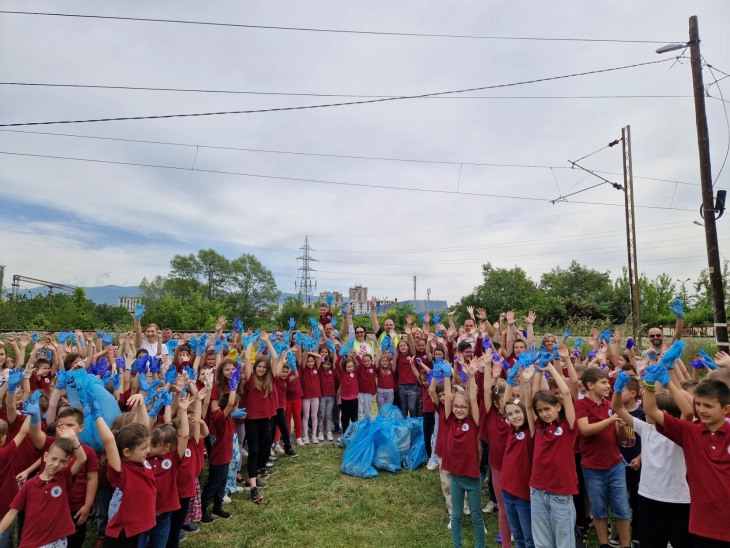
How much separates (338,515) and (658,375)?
349cm

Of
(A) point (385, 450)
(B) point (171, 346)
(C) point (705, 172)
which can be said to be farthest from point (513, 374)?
(C) point (705, 172)

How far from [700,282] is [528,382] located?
25141mm

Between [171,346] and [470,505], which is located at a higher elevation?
[171,346]

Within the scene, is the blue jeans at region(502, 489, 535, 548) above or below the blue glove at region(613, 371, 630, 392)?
below

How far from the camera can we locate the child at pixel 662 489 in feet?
9.64

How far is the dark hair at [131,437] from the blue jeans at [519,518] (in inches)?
111

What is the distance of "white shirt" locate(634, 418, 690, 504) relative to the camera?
294 centimetres

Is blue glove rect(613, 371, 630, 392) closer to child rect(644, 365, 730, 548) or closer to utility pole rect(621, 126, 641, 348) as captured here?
child rect(644, 365, 730, 548)

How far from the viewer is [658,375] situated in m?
2.58

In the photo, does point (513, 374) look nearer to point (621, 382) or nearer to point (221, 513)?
point (621, 382)

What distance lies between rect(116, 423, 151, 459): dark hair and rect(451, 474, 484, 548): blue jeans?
A: 2.57 metres

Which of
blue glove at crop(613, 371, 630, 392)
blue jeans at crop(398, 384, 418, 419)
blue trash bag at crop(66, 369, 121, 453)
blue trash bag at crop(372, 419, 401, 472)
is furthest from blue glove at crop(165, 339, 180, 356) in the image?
blue glove at crop(613, 371, 630, 392)

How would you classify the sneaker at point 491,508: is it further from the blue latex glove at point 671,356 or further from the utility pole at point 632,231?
the utility pole at point 632,231

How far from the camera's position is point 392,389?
724 cm
